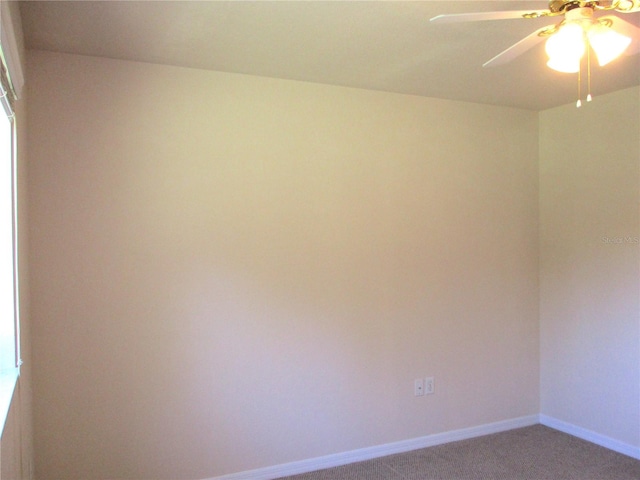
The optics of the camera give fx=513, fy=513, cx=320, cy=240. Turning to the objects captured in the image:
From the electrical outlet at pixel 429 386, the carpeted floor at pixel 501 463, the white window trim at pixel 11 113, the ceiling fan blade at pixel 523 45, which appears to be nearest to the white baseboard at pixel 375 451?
the carpeted floor at pixel 501 463

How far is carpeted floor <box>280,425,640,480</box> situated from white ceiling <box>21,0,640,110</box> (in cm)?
233

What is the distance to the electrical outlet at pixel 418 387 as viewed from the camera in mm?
3402

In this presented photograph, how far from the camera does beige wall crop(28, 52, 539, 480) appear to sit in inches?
100

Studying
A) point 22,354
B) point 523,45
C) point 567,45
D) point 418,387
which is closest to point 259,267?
point 22,354

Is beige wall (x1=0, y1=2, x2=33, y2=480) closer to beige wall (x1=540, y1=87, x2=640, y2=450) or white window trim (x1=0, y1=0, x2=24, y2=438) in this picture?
white window trim (x1=0, y1=0, x2=24, y2=438)

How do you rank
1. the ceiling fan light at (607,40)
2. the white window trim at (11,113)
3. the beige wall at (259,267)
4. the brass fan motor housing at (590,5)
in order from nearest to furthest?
1. the white window trim at (11,113)
2. the brass fan motor housing at (590,5)
3. the ceiling fan light at (607,40)
4. the beige wall at (259,267)

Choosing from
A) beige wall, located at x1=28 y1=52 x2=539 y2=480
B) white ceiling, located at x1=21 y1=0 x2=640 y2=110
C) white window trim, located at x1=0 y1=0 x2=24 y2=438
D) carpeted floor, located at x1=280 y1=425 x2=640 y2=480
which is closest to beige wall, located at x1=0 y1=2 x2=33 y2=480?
white window trim, located at x1=0 y1=0 x2=24 y2=438

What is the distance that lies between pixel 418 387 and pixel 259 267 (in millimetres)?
1379

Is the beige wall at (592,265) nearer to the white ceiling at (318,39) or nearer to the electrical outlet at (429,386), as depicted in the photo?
the white ceiling at (318,39)

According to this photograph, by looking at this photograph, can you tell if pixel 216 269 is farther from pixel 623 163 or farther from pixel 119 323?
pixel 623 163

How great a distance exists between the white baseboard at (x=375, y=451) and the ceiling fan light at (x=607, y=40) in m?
2.55

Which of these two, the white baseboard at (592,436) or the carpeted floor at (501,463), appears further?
the white baseboard at (592,436)

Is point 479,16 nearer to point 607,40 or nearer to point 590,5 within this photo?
point 590,5

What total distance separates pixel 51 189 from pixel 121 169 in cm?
34
